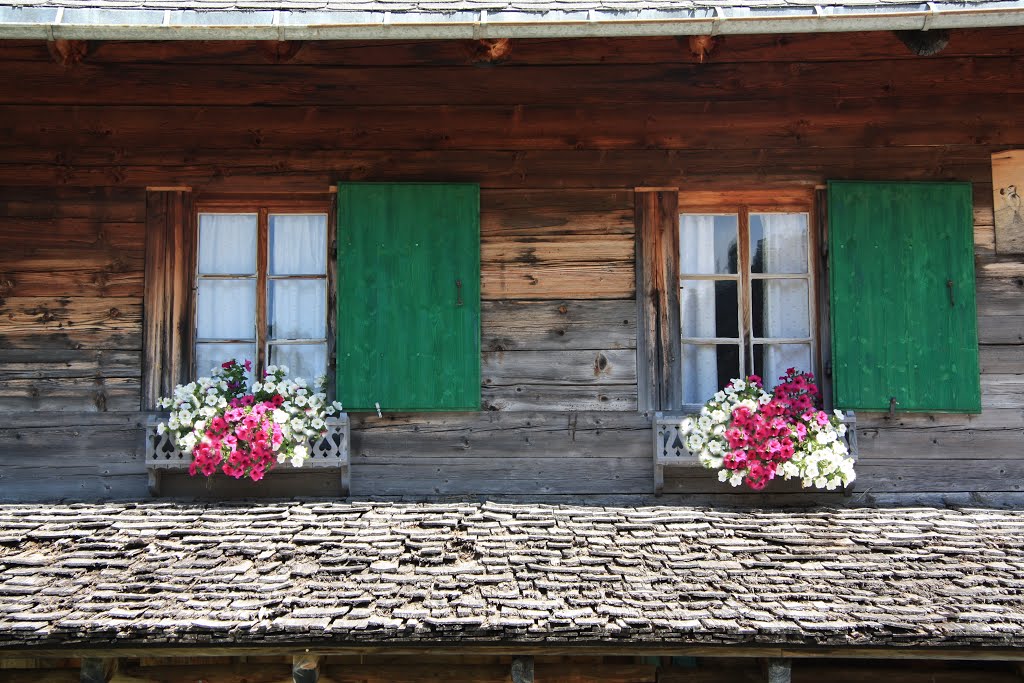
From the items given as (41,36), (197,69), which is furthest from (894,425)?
(41,36)

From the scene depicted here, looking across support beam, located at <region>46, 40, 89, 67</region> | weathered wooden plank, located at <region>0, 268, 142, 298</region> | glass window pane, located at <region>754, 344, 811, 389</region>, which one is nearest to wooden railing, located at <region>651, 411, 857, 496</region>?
glass window pane, located at <region>754, 344, 811, 389</region>

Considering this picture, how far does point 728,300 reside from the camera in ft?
18.0

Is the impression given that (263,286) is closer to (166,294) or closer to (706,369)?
(166,294)

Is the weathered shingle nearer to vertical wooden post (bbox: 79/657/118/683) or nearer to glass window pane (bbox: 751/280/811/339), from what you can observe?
vertical wooden post (bbox: 79/657/118/683)

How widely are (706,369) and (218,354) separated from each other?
266 centimetres

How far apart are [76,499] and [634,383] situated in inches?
117

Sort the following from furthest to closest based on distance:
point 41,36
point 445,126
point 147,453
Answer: point 445,126
point 147,453
point 41,36

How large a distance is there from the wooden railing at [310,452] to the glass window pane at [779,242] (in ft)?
7.89

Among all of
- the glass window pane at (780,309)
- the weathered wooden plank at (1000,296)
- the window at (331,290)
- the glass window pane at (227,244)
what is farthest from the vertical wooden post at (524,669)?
the weathered wooden plank at (1000,296)

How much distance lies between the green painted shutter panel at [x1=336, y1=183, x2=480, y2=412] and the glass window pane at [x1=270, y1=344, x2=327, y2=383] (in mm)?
243

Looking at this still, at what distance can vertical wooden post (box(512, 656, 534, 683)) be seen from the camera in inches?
164

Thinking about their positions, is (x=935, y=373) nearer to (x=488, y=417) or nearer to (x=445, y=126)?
(x=488, y=417)

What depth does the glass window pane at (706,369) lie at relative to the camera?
542 cm

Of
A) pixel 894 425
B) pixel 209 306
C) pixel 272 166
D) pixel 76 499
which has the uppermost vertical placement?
pixel 272 166
